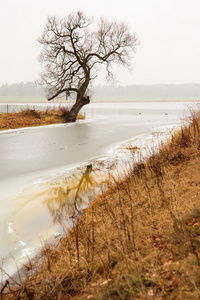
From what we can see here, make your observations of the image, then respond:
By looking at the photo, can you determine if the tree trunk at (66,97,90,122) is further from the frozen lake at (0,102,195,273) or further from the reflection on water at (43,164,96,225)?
the reflection on water at (43,164,96,225)

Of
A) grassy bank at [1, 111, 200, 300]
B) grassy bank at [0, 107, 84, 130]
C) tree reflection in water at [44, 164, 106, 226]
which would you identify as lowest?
tree reflection in water at [44, 164, 106, 226]

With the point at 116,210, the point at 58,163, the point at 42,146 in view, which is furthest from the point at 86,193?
the point at 42,146

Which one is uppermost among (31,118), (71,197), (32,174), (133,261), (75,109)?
(75,109)

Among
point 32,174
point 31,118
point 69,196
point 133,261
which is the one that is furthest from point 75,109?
point 133,261

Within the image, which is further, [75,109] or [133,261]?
[75,109]

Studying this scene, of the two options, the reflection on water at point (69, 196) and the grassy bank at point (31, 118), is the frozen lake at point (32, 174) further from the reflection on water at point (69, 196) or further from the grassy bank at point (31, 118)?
the grassy bank at point (31, 118)

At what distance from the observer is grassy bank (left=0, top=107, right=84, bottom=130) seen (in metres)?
23.0

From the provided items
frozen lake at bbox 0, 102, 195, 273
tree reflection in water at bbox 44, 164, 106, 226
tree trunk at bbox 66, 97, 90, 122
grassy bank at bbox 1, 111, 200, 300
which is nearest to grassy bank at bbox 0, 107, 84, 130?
tree trunk at bbox 66, 97, 90, 122

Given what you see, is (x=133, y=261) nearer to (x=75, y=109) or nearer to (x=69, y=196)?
(x=69, y=196)

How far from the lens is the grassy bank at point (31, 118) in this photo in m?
23.0

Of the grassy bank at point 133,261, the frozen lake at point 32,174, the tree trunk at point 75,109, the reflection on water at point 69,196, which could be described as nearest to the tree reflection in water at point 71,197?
the reflection on water at point 69,196

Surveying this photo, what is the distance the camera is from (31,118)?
25.7 meters

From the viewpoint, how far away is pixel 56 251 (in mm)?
4738

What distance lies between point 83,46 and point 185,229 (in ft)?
85.3
